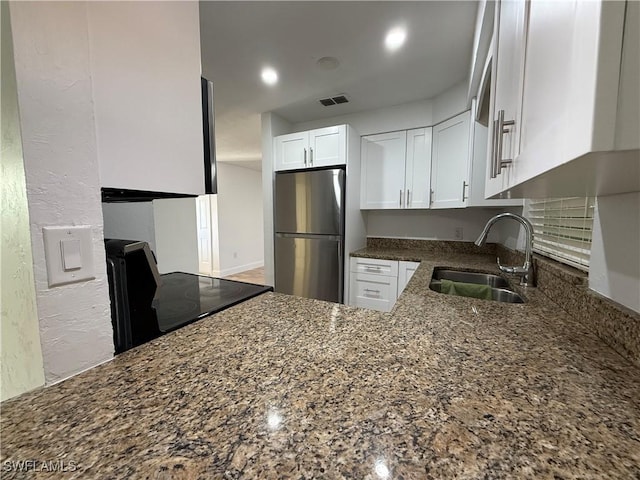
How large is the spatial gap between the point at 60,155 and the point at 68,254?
7.4 inches

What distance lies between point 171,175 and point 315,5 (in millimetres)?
1341

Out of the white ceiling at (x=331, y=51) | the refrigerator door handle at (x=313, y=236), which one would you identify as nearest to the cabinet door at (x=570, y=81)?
the white ceiling at (x=331, y=51)

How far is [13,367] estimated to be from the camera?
529 millimetres

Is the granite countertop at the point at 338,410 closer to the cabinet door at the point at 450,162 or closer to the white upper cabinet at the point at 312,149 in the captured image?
the cabinet door at the point at 450,162

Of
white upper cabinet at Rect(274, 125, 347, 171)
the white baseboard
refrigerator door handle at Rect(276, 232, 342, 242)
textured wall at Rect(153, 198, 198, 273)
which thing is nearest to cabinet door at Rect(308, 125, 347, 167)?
white upper cabinet at Rect(274, 125, 347, 171)

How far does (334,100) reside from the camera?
8.41ft

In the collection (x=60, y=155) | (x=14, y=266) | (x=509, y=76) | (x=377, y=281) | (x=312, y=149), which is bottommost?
(x=377, y=281)

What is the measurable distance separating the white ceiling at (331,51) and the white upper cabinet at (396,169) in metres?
0.36

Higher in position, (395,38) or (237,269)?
(395,38)

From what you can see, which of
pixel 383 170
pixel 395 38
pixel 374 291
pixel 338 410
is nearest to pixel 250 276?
pixel 374 291

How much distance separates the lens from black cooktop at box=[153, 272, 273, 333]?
0.83 metres

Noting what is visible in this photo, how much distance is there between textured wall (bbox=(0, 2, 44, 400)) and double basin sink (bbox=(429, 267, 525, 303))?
1612mm

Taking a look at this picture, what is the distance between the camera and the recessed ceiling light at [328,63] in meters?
1.90

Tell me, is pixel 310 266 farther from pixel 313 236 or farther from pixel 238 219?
pixel 238 219
